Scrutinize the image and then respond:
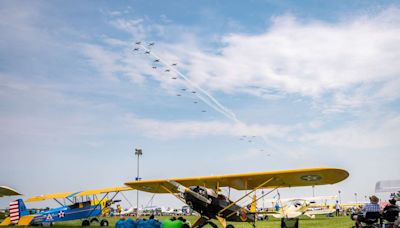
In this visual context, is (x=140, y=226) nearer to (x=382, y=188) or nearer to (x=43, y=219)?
(x=382, y=188)

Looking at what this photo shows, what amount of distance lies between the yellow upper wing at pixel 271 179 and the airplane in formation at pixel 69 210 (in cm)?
846

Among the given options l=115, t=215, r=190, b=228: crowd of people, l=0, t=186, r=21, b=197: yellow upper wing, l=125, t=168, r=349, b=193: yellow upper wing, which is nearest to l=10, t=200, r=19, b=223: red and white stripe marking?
l=0, t=186, r=21, b=197: yellow upper wing

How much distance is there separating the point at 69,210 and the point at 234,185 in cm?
1444

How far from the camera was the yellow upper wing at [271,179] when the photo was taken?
18.3 meters

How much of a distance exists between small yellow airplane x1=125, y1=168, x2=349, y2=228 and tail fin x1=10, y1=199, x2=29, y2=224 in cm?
1285

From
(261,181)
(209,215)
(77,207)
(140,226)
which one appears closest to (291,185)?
(261,181)

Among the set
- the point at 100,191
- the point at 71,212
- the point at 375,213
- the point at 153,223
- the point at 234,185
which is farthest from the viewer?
the point at 100,191

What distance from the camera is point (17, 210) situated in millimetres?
29797

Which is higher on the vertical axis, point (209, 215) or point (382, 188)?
point (382, 188)

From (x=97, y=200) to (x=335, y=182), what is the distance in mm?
19741

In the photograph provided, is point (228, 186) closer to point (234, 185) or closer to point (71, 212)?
point (234, 185)

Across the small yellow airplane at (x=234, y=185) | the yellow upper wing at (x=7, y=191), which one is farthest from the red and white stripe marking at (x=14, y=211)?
the small yellow airplane at (x=234, y=185)

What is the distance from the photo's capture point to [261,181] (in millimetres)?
20953

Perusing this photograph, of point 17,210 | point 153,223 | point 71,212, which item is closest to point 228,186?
point 153,223
